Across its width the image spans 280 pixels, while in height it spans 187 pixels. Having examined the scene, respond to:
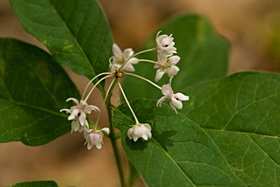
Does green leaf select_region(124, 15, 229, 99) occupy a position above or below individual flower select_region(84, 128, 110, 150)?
above

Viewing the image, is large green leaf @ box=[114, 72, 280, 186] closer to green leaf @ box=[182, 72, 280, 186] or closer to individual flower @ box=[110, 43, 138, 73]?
green leaf @ box=[182, 72, 280, 186]

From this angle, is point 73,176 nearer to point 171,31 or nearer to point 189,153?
point 171,31

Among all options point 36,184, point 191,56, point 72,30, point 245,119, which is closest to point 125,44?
point 191,56

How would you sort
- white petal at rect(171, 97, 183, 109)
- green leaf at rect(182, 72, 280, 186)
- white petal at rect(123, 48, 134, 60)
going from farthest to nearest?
white petal at rect(123, 48, 134, 60)
green leaf at rect(182, 72, 280, 186)
white petal at rect(171, 97, 183, 109)

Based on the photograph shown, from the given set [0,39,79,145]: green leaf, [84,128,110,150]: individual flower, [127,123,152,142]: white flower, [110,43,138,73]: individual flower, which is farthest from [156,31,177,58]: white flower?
[0,39,79,145]: green leaf

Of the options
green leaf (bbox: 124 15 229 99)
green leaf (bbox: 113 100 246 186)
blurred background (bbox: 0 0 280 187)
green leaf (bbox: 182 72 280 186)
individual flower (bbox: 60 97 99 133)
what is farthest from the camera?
blurred background (bbox: 0 0 280 187)

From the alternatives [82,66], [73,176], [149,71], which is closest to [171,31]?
[149,71]

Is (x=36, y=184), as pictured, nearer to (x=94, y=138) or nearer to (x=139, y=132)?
(x=94, y=138)
